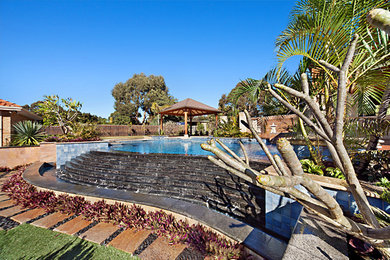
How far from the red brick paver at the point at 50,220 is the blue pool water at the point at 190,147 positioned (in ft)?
20.6

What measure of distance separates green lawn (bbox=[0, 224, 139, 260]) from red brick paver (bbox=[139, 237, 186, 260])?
0.27 metres

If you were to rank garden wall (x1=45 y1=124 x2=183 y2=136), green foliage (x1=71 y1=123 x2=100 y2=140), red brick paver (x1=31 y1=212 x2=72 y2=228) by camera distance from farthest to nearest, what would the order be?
garden wall (x1=45 y1=124 x2=183 y2=136) < green foliage (x1=71 y1=123 x2=100 y2=140) < red brick paver (x1=31 y1=212 x2=72 y2=228)

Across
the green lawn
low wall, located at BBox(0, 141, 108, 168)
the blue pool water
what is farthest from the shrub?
the blue pool water

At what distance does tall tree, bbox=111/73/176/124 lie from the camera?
37084 millimetres

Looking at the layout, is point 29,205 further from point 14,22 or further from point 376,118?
point 14,22

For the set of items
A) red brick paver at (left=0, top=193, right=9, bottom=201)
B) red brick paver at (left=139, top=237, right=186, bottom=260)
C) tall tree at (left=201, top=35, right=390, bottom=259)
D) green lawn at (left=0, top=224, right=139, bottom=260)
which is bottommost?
green lawn at (left=0, top=224, right=139, bottom=260)

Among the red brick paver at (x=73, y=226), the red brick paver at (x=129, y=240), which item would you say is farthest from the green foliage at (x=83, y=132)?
the red brick paver at (x=129, y=240)

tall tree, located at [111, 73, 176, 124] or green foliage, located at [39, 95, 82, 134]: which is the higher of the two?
tall tree, located at [111, 73, 176, 124]

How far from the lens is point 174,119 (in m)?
34.4

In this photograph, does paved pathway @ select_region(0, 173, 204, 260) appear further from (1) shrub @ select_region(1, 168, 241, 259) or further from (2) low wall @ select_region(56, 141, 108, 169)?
(2) low wall @ select_region(56, 141, 108, 169)

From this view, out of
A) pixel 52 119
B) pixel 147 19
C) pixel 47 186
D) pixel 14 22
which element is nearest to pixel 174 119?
pixel 147 19

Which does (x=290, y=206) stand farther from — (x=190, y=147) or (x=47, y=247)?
(x=190, y=147)

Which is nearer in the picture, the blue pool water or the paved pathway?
the paved pathway

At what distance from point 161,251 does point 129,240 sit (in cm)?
78
